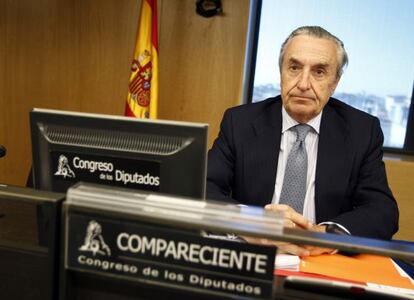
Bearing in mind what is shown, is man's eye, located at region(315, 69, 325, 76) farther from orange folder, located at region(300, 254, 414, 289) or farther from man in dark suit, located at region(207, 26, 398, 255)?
orange folder, located at region(300, 254, 414, 289)

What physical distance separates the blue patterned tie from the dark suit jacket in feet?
0.17

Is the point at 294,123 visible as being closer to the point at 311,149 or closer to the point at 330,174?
the point at 311,149

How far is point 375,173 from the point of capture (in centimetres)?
159

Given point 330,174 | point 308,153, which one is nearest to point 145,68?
point 308,153

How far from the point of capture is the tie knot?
1.63m

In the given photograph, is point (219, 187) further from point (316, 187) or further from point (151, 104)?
point (151, 104)

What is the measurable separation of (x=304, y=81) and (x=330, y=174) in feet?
1.31

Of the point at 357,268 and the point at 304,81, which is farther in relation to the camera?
the point at 304,81

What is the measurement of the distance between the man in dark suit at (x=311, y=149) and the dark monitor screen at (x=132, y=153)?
77 centimetres

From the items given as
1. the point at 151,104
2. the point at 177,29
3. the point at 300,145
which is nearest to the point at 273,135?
the point at 300,145

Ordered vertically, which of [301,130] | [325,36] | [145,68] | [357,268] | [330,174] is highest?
[325,36]

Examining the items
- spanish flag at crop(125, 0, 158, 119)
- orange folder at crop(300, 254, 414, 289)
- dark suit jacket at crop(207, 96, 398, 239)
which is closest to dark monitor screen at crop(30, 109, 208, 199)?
orange folder at crop(300, 254, 414, 289)

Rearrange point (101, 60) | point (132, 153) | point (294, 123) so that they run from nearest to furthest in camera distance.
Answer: point (132, 153) < point (294, 123) < point (101, 60)

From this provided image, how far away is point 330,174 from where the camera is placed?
1.57 m
